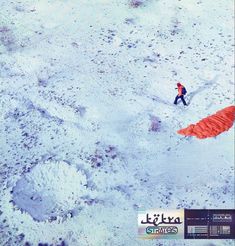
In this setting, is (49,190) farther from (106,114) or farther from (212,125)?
(212,125)

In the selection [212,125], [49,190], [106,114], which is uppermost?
[212,125]

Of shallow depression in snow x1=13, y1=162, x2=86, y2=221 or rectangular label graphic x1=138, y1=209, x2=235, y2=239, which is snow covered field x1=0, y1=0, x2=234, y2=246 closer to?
shallow depression in snow x1=13, y1=162, x2=86, y2=221

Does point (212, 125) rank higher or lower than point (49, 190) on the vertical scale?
higher

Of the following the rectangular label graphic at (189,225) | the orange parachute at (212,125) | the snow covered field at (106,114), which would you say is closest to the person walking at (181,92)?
the snow covered field at (106,114)

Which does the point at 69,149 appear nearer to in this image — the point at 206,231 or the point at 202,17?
the point at 206,231

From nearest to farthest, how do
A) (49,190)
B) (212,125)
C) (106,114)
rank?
1. (49,190)
2. (212,125)
3. (106,114)

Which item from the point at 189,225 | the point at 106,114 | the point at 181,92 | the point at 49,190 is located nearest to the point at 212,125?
the point at 181,92

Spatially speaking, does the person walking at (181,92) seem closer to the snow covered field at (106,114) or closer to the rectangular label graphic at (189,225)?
the snow covered field at (106,114)
